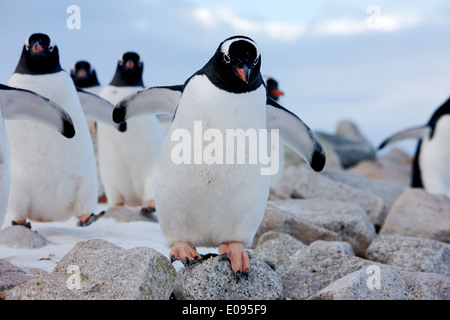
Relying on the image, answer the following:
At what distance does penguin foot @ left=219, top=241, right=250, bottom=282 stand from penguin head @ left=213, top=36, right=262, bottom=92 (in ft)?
2.80

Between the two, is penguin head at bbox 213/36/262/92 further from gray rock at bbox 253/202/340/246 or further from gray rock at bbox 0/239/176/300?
gray rock at bbox 253/202/340/246

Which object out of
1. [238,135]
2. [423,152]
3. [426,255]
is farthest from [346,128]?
[238,135]

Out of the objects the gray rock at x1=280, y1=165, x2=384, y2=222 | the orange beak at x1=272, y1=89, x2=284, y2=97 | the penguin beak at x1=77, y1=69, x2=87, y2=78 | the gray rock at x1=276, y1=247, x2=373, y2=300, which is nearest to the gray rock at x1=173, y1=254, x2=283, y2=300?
the gray rock at x1=276, y1=247, x2=373, y2=300

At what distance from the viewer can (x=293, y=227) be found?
16.1ft

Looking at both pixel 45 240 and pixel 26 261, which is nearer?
pixel 26 261

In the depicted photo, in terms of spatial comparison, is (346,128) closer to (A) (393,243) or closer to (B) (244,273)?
(A) (393,243)

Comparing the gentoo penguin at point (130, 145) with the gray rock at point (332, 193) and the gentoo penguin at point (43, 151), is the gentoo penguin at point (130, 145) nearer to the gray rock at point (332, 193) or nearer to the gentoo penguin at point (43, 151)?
the gentoo penguin at point (43, 151)

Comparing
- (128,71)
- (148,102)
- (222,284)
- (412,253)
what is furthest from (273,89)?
(222,284)

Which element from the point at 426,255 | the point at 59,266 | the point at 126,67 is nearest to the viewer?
the point at 59,266

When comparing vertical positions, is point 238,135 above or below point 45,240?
above
